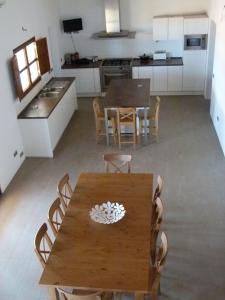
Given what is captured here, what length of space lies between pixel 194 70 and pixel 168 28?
51.9 inches

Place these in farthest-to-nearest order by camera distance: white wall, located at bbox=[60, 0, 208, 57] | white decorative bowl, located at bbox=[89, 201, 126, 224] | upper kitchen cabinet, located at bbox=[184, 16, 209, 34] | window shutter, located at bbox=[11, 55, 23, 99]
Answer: white wall, located at bbox=[60, 0, 208, 57]
upper kitchen cabinet, located at bbox=[184, 16, 209, 34]
window shutter, located at bbox=[11, 55, 23, 99]
white decorative bowl, located at bbox=[89, 201, 126, 224]

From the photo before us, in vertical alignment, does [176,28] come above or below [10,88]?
above

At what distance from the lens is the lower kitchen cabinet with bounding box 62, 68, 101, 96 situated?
1000 centimetres

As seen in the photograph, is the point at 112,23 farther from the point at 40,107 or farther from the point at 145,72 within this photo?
the point at 40,107

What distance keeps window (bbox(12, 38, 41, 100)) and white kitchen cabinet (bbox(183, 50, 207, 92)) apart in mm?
3992

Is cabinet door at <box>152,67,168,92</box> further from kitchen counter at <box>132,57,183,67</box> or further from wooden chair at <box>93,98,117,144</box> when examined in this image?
wooden chair at <box>93,98,117,144</box>

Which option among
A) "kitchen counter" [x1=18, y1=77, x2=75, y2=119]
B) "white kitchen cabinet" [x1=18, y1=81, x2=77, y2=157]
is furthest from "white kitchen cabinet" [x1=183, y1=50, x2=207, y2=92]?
"white kitchen cabinet" [x1=18, y1=81, x2=77, y2=157]

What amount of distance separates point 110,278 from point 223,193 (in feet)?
10.6

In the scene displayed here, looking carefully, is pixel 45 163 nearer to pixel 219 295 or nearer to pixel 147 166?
pixel 147 166

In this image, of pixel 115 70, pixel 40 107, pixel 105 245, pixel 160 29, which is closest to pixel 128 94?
pixel 40 107

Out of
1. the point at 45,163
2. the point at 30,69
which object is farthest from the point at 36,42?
the point at 45,163

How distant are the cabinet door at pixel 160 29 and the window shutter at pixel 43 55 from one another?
292cm

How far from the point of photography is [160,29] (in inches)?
373

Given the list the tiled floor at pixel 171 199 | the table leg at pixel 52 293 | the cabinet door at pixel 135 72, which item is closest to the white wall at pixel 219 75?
the tiled floor at pixel 171 199
